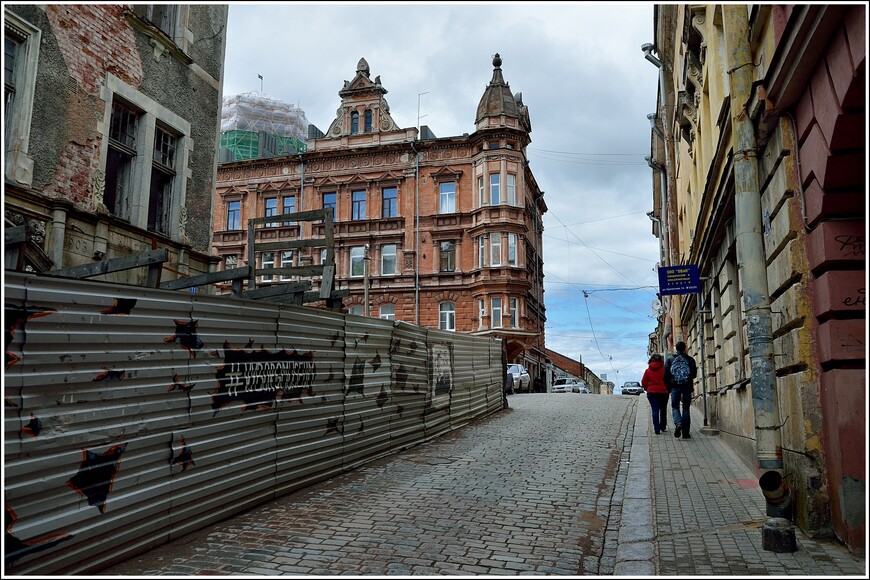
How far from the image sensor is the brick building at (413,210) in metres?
38.7

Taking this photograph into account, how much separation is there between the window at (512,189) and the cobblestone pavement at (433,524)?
29.5 metres

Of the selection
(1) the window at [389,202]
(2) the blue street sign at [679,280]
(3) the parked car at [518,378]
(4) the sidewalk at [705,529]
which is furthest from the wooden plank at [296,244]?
(1) the window at [389,202]

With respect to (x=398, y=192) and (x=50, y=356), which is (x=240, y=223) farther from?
(x=50, y=356)

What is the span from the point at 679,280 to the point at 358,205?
102 ft

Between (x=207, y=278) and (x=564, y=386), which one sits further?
(x=564, y=386)

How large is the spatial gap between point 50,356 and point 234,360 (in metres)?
2.27

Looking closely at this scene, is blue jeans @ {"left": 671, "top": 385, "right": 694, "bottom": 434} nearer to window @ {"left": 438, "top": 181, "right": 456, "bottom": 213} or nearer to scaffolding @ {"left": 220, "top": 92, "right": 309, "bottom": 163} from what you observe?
window @ {"left": 438, "top": 181, "right": 456, "bottom": 213}

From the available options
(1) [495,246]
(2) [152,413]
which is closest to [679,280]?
(2) [152,413]

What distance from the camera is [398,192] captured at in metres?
41.2

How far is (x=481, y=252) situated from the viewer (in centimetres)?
3900

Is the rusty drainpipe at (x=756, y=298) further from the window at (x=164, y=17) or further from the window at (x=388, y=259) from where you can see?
the window at (x=388, y=259)

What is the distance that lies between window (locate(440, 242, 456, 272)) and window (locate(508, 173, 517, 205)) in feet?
13.9

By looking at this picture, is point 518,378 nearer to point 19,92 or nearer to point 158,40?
point 158,40

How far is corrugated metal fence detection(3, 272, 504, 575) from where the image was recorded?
458 cm
